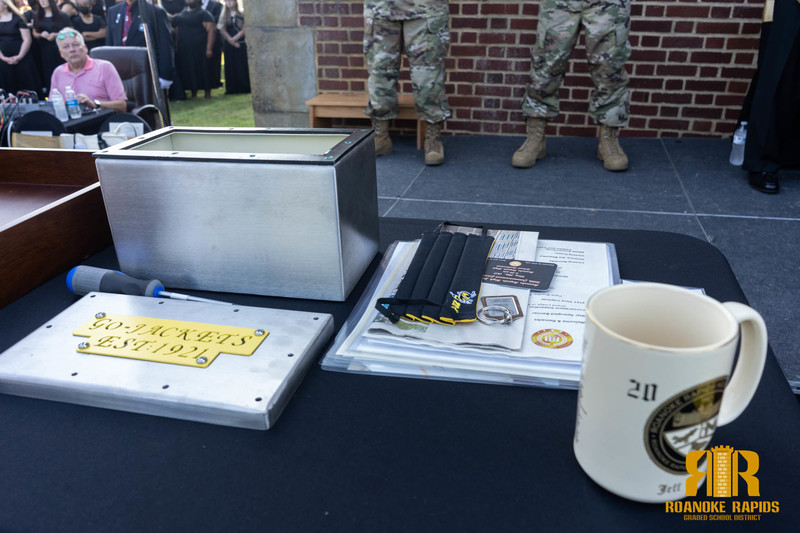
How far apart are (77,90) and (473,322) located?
11.6 ft

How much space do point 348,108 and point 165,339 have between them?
278 centimetres

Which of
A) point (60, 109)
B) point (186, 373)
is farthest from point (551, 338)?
point (60, 109)

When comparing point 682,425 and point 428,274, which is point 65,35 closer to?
point 428,274

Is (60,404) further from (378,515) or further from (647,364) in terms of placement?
(647,364)

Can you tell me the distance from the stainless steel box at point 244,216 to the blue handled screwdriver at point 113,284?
0.04m

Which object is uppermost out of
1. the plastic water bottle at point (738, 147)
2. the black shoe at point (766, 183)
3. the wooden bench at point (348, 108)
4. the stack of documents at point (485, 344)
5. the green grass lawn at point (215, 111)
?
the stack of documents at point (485, 344)

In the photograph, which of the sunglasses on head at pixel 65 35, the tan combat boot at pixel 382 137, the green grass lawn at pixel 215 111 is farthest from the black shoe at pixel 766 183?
the green grass lawn at pixel 215 111

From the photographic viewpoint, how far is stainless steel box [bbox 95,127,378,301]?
1.96 ft

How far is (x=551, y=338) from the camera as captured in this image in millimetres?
541

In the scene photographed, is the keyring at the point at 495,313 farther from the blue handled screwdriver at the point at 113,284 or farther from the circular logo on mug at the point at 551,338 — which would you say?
the blue handled screwdriver at the point at 113,284

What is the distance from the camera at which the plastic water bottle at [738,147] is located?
8.85 ft

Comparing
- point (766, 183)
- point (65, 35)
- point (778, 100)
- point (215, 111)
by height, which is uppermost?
point (65, 35)

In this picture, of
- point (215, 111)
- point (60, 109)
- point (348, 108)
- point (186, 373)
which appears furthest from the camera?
point (215, 111)

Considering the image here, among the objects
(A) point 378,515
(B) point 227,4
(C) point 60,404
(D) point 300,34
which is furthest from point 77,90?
(B) point 227,4
